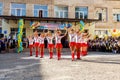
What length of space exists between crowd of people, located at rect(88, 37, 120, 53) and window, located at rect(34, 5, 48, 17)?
1119 centimetres

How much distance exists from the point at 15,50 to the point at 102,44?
33.3 ft

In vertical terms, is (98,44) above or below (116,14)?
below

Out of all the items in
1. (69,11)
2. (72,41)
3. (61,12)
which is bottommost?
(72,41)

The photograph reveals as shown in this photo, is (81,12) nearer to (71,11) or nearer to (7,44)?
(71,11)

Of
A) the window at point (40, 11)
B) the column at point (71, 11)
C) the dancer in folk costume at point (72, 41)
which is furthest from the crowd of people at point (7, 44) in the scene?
the dancer in folk costume at point (72, 41)

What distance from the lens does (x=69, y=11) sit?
5191 cm

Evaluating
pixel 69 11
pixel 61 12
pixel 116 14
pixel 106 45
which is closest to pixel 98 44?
pixel 106 45

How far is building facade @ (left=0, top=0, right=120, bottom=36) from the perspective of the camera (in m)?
48.7

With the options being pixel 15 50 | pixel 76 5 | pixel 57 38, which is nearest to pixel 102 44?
pixel 15 50

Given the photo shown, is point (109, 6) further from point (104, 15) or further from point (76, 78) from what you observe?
point (76, 78)

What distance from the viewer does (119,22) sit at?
55969 mm

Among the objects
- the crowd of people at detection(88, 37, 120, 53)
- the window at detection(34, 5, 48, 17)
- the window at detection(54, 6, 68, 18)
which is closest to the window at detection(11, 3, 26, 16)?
the window at detection(34, 5, 48, 17)

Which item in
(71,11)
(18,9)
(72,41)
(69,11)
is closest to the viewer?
(72,41)

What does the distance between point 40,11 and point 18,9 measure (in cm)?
323
